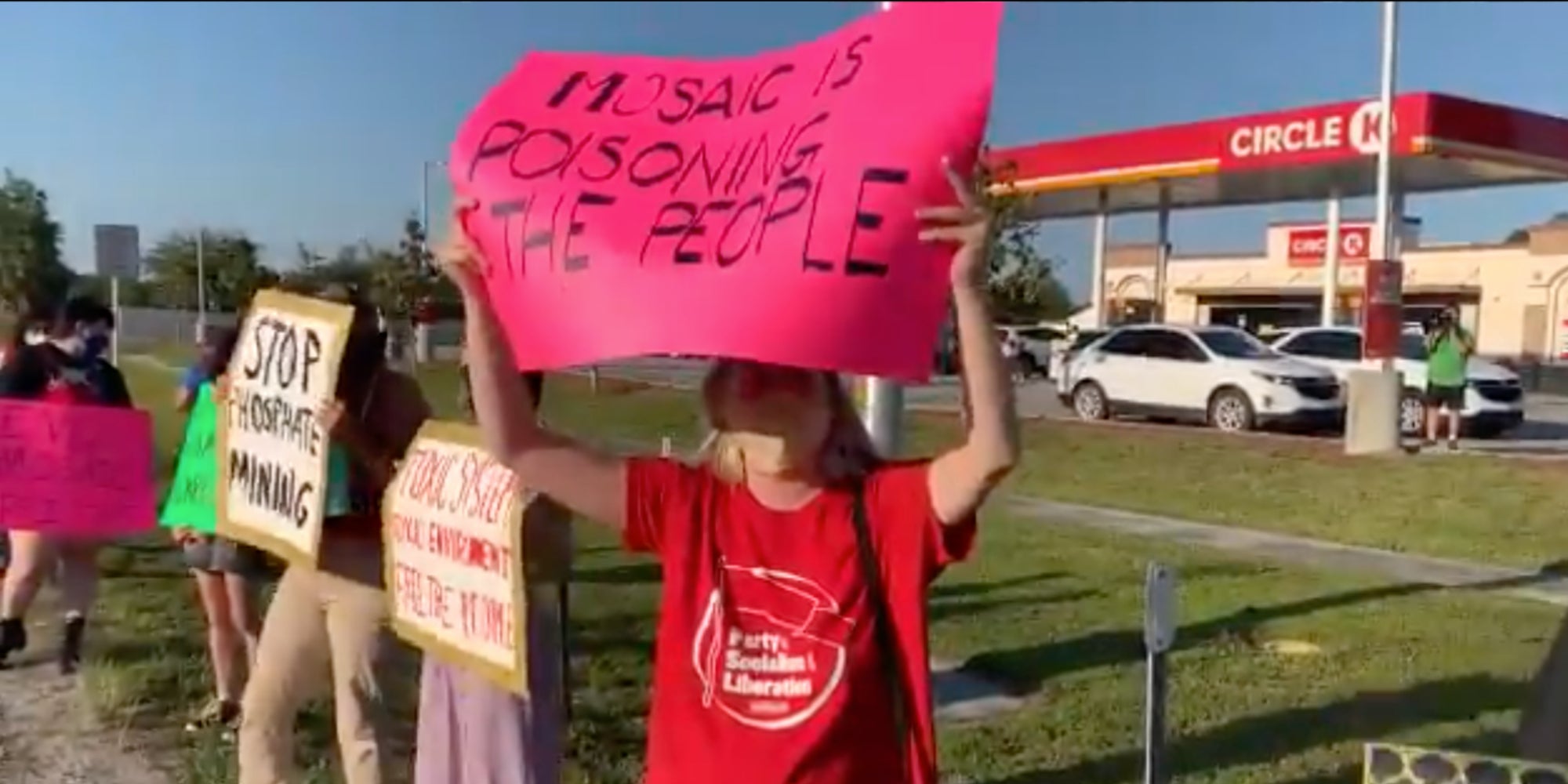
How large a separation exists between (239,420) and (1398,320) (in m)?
3.24

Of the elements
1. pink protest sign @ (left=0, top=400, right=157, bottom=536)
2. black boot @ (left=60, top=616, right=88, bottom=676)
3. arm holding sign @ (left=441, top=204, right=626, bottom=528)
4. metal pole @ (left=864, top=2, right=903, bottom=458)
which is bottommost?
black boot @ (left=60, top=616, right=88, bottom=676)

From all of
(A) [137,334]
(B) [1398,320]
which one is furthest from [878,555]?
(A) [137,334]

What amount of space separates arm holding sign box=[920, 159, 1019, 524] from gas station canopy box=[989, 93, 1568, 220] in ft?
5.48

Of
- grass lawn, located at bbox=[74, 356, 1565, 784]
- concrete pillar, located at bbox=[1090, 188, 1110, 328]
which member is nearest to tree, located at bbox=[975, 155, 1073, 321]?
concrete pillar, located at bbox=[1090, 188, 1110, 328]

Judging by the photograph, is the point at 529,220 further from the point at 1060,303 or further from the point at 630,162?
the point at 1060,303

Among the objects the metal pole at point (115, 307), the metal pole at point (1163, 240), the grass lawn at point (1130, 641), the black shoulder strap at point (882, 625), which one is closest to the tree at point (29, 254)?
the metal pole at point (115, 307)

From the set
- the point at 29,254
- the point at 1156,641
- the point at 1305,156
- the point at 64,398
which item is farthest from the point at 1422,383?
the point at 29,254

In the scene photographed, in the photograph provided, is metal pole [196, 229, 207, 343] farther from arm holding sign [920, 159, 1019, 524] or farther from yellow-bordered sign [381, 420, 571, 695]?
arm holding sign [920, 159, 1019, 524]

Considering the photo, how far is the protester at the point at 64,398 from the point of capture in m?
6.23

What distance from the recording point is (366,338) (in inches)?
161

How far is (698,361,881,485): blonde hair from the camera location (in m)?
2.42

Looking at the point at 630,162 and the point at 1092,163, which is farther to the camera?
the point at 1092,163

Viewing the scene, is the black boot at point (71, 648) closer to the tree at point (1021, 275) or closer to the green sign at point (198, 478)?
the green sign at point (198, 478)

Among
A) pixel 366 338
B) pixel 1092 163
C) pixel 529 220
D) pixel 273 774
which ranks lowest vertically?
pixel 273 774
